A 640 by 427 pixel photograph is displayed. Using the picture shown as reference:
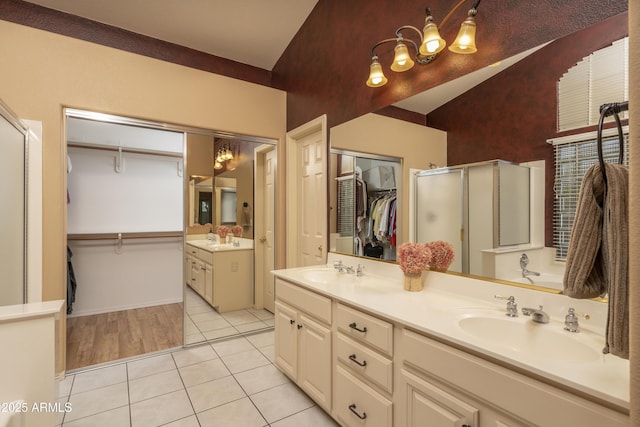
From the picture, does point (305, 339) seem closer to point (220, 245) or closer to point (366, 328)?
point (366, 328)

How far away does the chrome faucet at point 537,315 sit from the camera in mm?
1268

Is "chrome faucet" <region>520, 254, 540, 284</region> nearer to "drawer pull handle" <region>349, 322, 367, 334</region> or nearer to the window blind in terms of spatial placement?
the window blind

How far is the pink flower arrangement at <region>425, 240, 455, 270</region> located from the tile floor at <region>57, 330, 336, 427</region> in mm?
1164

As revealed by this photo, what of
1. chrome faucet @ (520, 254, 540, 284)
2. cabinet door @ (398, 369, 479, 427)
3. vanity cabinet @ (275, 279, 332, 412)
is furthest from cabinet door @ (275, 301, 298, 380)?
chrome faucet @ (520, 254, 540, 284)

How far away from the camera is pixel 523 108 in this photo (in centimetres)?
145

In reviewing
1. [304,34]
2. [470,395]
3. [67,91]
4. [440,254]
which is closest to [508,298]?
[440,254]

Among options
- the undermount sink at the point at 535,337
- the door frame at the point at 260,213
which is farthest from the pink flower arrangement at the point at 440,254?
the door frame at the point at 260,213

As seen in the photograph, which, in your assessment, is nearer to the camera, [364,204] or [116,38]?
[364,204]

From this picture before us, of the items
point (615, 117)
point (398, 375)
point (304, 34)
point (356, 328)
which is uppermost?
point (304, 34)

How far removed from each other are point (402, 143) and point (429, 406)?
4.95 ft

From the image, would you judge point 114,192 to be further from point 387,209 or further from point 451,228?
point 451,228

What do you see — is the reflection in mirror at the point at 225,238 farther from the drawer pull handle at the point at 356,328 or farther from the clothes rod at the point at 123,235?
the drawer pull handle at the point at 356,328

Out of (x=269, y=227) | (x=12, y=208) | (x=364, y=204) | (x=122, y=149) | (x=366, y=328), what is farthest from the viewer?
(x=122, y=149)

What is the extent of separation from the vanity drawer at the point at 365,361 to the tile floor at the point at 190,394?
540 mm
